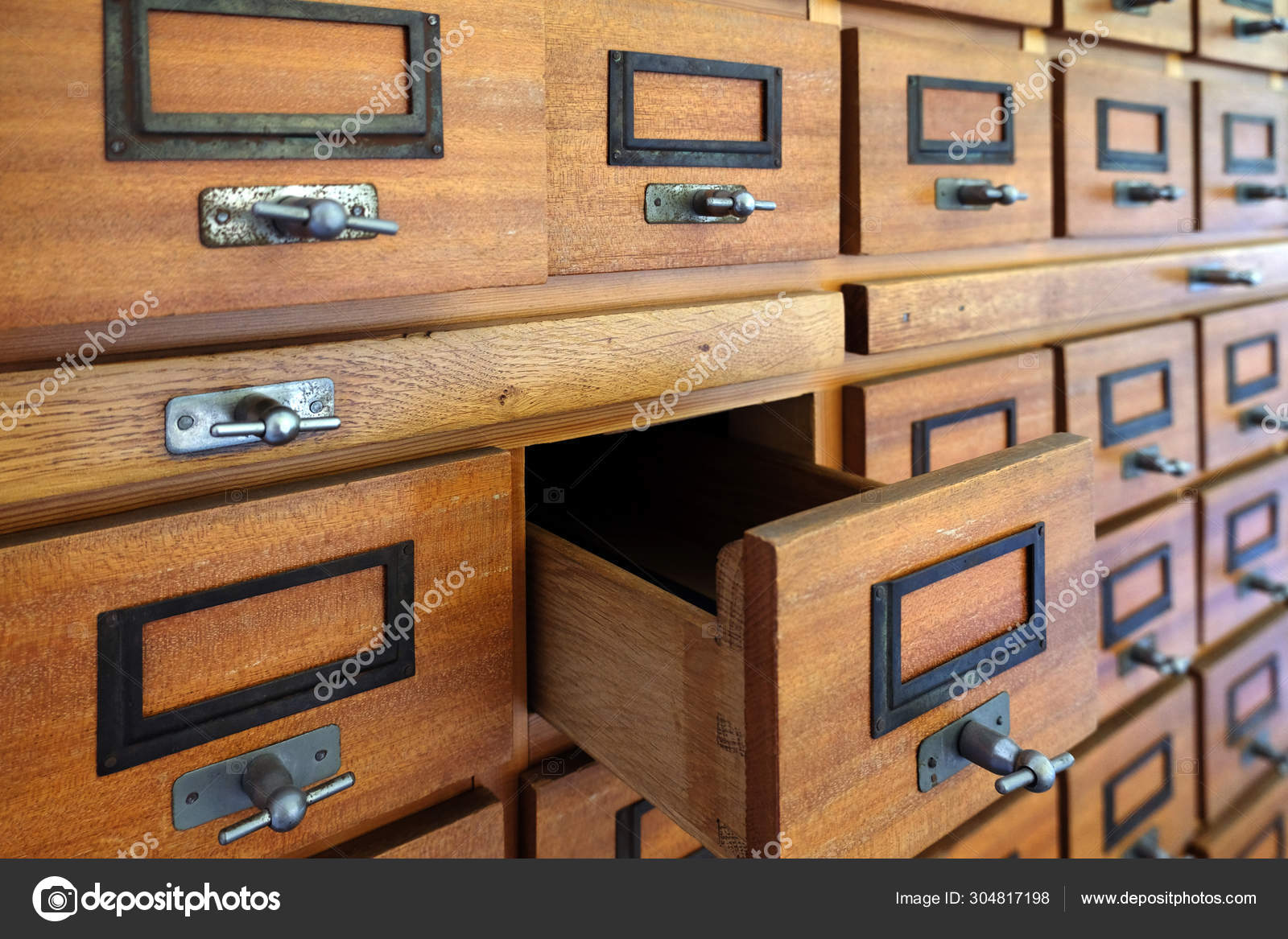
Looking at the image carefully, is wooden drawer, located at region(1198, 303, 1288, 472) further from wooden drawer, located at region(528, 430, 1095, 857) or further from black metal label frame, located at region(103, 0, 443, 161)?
black metal label frame, located at region(103, 0, 443, 161)

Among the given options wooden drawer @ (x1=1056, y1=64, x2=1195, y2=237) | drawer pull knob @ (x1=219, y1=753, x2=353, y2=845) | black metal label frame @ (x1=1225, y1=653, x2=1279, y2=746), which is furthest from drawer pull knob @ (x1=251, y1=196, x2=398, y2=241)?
black metal label frame @ (x1=1225, y1=653, x2=1279, y2=746)

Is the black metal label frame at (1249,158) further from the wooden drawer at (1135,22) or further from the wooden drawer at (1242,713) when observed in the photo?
the wooden drawer at (1242,713)

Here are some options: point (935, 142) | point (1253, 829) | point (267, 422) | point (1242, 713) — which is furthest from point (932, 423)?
point (1253, 829)

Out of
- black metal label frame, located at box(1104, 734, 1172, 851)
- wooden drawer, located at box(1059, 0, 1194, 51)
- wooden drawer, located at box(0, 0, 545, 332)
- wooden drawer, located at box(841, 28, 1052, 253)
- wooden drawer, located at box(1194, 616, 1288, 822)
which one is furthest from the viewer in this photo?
wooden drawer, located at box(1194, 616, 1288, 822)

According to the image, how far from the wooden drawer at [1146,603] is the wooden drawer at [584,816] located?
60cm

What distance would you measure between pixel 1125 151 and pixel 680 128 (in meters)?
0.63

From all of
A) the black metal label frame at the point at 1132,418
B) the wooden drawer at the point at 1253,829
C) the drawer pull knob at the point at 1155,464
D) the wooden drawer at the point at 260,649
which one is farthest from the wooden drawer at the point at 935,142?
the wooden drawer at the point at 1253,829

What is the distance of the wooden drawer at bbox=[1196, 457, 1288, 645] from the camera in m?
1.27

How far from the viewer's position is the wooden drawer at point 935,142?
800mm

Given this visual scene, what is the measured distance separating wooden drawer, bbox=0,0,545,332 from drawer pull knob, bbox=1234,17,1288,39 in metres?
1.05

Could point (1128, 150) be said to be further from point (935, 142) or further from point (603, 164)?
point (603, 164)

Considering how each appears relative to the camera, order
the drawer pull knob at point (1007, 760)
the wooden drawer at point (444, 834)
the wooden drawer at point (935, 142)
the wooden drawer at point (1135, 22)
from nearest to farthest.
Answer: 1. the drawer pull knob at point (1007, 760)
2. the wooden drawer at point (444, 834)
3. the wooden drawer at point (935, 142)
4. the wooden drawer at point (1135, 22)

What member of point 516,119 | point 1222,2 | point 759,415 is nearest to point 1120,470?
point 759,415
